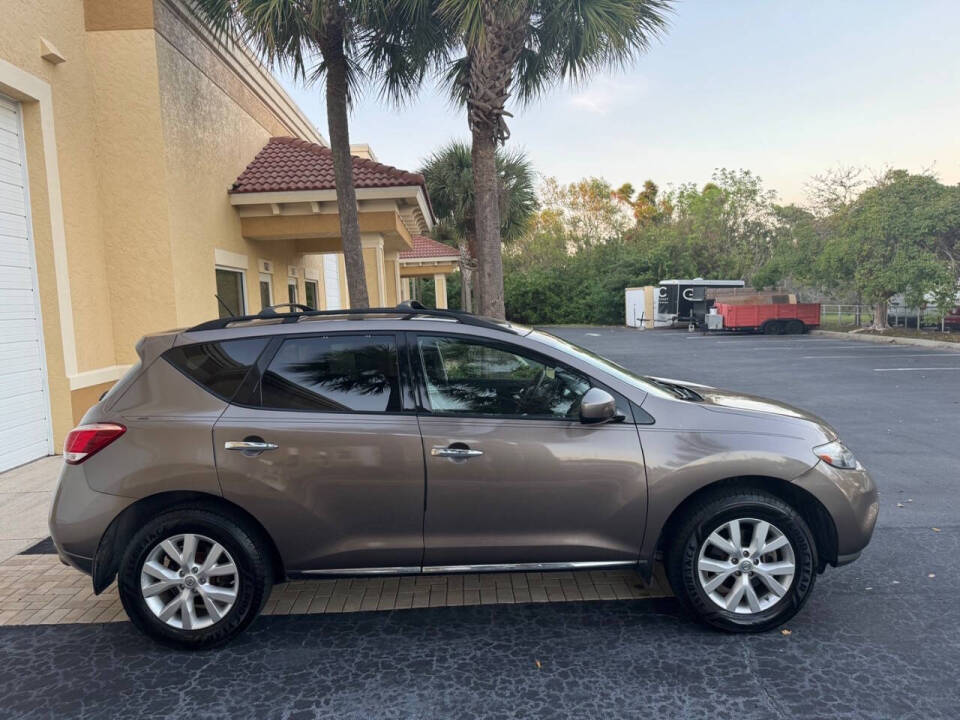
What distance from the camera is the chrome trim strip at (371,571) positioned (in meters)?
3.50

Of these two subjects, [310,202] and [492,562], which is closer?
[492,562]

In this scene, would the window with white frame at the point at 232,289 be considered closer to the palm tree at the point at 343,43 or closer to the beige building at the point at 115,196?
the beige building at the point at 115,196

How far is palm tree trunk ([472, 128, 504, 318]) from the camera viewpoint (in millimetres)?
9453

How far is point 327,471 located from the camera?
340cm

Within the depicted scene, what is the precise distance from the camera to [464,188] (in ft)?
77.5

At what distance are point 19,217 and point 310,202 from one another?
4.33 m

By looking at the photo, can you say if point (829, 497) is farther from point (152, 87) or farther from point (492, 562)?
point (152, 87)

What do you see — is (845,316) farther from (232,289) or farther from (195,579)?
(195,579)

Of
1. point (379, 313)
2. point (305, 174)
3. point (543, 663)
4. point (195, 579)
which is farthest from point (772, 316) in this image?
point (195, 579)

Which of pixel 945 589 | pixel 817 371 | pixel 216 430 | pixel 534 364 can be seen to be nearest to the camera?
pixel 216 430

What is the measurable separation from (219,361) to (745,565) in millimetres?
2895

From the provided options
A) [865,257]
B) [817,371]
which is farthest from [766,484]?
[865,257]

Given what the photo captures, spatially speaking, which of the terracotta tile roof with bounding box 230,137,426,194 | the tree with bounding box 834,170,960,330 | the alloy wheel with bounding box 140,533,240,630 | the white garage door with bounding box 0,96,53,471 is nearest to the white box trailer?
the tree with bounding box 834,170,960,330

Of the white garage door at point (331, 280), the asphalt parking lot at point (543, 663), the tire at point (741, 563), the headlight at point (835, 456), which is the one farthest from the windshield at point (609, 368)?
the white garage door at point (331, 280)
